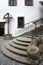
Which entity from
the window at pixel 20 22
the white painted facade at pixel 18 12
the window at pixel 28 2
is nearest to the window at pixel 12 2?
the white painted facade at pixel 18 12

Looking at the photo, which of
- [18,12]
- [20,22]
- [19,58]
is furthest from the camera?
[20,22]

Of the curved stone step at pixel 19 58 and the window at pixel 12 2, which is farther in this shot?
the window at pixel 12 2

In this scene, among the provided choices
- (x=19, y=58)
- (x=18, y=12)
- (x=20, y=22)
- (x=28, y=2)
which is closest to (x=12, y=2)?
(x=18, y=12)

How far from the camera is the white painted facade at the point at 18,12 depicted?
18.8m

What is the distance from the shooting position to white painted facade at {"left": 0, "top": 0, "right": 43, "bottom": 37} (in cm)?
1877

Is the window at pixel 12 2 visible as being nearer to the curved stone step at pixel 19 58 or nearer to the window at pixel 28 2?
the window at pixel 28 2

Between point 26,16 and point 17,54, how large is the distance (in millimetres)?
8886

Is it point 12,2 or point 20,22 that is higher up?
point 12,2

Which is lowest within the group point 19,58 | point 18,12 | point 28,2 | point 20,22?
point 19,58

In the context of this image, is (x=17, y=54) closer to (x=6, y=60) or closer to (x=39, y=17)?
(x=6, y=60)

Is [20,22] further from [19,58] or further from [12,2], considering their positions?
[19,58]

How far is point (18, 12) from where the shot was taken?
1891cm

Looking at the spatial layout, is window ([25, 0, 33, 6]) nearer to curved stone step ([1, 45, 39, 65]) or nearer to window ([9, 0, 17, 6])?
window ([9, 0, 17, 6])

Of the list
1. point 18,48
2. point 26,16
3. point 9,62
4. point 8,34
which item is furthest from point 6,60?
point 26,16
